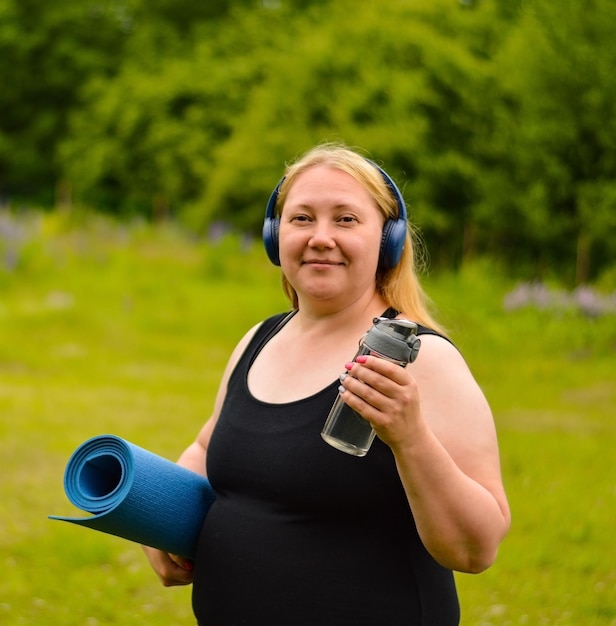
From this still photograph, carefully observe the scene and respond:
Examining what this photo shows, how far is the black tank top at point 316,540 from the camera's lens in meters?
2.05

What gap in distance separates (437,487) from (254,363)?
27.4 inches

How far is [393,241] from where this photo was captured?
2.27 m

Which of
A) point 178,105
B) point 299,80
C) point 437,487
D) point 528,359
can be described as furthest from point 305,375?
point 178,105

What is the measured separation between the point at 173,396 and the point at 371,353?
22.2ft

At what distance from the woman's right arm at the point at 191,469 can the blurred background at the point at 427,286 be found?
3.43 ft

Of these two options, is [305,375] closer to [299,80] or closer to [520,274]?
[520,274]

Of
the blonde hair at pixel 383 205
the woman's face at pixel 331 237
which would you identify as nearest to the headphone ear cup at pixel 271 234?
the blonde hair at pixel 383 205

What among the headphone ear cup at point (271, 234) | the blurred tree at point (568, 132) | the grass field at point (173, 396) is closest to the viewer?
the headphone ear cup at point (271, 234)

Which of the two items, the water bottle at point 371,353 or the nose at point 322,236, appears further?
the nose at point 322,236

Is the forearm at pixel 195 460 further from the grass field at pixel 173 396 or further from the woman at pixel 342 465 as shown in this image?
the grass field at pixel 173 396

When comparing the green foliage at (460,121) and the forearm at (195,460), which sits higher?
the green foliage at (460,121)

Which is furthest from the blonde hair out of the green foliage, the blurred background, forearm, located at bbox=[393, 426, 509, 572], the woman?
the green foliage

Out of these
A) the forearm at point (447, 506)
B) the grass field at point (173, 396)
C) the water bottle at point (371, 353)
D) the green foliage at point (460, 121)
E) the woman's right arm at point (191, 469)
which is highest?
the green foliage at point (460, 121)

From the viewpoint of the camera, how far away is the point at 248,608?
7.05ft
